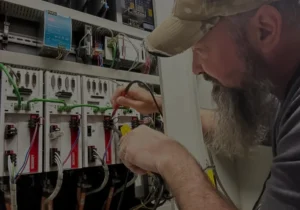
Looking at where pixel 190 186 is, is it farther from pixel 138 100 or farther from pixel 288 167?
pixel 138 100

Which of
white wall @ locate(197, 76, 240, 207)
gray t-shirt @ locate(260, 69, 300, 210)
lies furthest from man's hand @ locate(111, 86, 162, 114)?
gray t-shirt @ locate(260, 69, 300, 210)

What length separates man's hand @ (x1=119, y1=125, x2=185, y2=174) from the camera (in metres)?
0.63

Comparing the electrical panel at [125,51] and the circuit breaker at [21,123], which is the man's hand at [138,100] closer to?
the circuit breaker at [21,123]

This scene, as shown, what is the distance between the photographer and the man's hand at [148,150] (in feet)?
2.07

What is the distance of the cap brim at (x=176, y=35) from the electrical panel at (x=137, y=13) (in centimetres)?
129

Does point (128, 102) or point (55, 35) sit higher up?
point (55, 35)

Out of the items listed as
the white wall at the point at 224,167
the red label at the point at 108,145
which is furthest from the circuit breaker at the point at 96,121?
the white wall at the point at 224,167

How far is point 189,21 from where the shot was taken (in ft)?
1.77

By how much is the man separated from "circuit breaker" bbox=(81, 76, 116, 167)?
25.5 inches

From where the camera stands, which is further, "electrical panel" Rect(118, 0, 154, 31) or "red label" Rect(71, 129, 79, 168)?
"electrical panel" Rect(118, 0, 154, 31)

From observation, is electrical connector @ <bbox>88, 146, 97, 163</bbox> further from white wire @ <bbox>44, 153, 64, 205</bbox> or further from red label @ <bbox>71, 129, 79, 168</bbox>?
white wire @ <bbox>44, 153, 64, 205</bbox>

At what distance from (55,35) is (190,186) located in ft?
3.74

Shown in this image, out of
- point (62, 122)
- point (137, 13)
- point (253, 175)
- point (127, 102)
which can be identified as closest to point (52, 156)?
point (62, 122)

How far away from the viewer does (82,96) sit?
1395 mm
